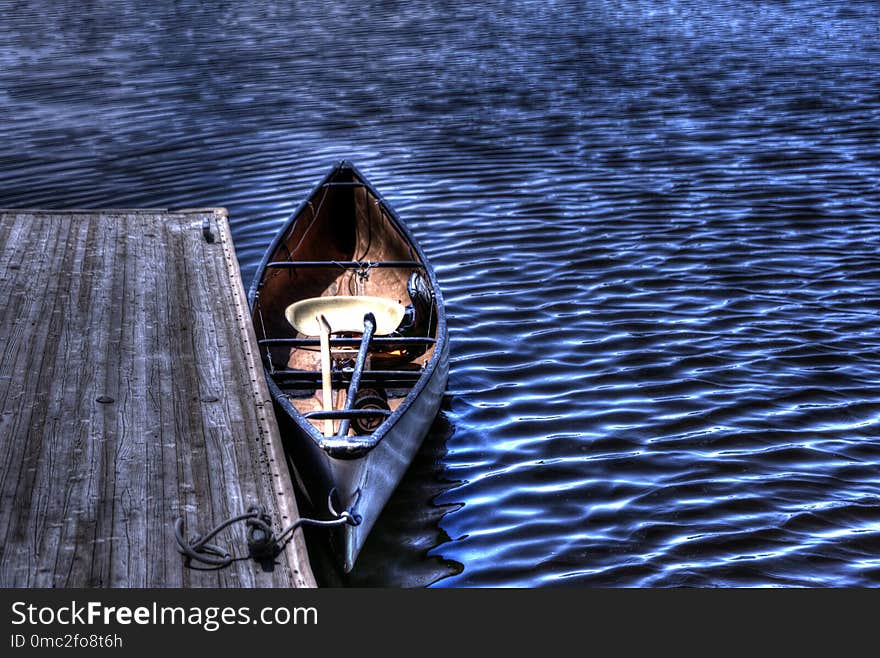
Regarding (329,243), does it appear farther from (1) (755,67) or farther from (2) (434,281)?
(1) (755,67)

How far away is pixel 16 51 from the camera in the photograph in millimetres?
27188

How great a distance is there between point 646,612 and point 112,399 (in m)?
4.28

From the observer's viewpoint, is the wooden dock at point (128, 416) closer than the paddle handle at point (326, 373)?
Yes

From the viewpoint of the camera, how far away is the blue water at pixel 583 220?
8180 mm

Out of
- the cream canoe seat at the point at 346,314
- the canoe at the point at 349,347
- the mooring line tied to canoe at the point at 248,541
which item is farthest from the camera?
the cream canoe seat at the point at 346,314

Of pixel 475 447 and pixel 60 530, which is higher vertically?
pixel 60 530

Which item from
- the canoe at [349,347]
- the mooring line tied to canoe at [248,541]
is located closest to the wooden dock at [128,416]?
the mooring line tied to canoe at [248,541]

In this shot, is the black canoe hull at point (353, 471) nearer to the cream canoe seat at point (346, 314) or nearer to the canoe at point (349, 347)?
the canoe at point (349, 347)

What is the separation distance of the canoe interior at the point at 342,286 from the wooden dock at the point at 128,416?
72 centimetres

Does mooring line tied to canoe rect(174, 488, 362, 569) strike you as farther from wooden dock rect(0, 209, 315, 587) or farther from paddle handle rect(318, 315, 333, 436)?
paddle handle rect(318, 315, 333, 436)

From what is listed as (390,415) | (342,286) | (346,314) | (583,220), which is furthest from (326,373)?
(583,220)

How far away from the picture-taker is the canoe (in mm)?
7523

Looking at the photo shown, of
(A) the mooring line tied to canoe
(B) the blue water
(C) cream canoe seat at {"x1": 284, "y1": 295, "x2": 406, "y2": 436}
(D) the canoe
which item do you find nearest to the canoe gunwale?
(D) the canoe

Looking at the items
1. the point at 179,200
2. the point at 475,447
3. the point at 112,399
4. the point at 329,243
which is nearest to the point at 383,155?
the point at 179,200
